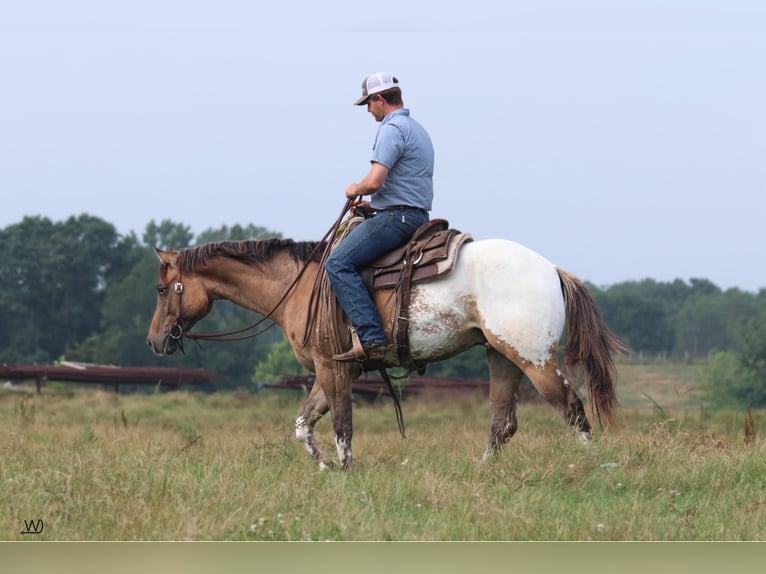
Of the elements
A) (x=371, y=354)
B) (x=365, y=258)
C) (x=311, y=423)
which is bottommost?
(x=311, y=423)

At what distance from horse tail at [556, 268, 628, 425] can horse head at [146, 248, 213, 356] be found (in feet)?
11.1

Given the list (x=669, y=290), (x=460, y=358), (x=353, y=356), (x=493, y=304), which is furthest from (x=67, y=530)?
(x=669, y=290)

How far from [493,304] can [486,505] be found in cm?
238

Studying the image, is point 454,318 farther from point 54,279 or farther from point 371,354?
point 54,279

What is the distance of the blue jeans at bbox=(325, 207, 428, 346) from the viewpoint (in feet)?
28.7

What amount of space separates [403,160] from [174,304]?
8.71 ft

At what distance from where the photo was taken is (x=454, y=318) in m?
8.70

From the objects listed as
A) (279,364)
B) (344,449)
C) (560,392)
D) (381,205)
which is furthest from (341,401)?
(279,364)

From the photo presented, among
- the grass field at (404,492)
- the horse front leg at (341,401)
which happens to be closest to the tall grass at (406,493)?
the grass field at (404,492)

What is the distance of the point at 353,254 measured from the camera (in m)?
8.84

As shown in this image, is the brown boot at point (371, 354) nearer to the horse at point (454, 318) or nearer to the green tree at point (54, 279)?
the horse at point (454, 318)

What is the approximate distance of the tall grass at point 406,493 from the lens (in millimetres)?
6070

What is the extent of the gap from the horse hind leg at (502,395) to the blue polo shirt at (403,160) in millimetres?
1452

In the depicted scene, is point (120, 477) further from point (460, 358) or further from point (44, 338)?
point (44, 338)
